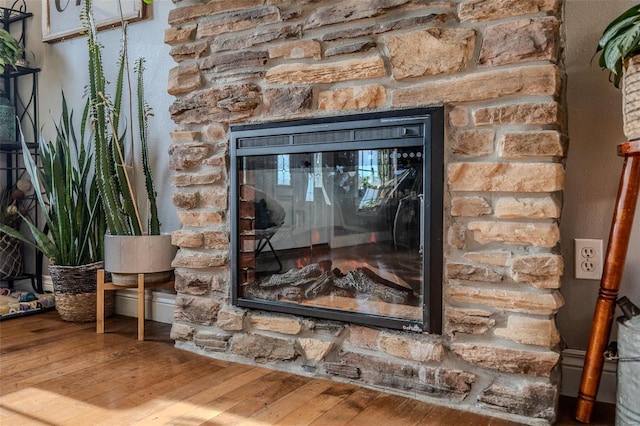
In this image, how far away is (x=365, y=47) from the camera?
1.75 metres

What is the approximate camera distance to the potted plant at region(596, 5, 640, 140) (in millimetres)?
1317

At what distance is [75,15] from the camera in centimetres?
302

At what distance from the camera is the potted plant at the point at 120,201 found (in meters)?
2.31

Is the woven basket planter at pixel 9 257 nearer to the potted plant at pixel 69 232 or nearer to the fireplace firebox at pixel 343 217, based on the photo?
the potted plant at pixel 69 232

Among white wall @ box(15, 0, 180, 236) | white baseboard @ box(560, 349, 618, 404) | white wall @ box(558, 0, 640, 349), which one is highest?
white wall @ box(15, 0, 180, 236)

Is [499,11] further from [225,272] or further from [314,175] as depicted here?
[225,272]

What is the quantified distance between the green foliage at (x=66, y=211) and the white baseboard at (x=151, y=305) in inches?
10.5

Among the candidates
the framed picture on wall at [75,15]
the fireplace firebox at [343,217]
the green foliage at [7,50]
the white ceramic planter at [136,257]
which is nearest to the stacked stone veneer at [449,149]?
the fireplace firebox at [343,217]

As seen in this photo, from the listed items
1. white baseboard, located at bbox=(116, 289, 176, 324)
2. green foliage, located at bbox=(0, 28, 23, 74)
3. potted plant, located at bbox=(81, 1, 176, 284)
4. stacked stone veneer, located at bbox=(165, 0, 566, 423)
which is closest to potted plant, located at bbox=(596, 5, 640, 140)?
stacked stone veneer, located at bbox=(165, 0, 566, 423)

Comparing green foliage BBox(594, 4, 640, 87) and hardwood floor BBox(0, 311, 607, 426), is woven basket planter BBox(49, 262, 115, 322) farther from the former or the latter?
green foliage BBox(594, 4, 640, 87)

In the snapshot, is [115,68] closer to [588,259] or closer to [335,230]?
[335,230]

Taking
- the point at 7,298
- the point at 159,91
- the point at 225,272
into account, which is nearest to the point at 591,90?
the point at 225,272

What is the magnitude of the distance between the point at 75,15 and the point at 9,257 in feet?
5.05

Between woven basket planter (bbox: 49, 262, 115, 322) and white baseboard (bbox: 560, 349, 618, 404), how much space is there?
2239 millimetres
